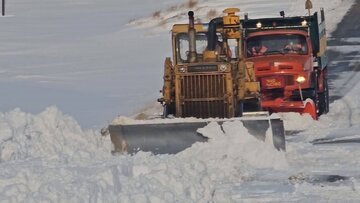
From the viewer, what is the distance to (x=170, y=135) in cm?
1265

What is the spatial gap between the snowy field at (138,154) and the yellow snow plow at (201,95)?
250 mm

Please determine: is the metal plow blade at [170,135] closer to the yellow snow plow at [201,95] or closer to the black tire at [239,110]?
the yellow snow plow at [201,95]

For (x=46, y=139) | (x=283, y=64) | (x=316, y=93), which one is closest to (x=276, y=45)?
(x=283, y=64)

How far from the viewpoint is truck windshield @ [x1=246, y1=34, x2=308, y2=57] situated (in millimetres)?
18328

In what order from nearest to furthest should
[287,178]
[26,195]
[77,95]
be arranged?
[26,195] < [287,178] < [77,95]

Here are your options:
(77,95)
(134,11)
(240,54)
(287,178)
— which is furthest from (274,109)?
(134,11)

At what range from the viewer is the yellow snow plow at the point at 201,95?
12664mm

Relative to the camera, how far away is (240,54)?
48.2 ft

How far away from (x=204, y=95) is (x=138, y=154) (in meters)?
2.44

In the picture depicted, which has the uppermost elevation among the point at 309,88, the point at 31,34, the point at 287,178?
the point at 31,34

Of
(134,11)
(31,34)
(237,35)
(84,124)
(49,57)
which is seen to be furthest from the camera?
(134,11)

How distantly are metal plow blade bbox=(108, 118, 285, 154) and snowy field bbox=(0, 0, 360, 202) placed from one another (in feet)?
0.50

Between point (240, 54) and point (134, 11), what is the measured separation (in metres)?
41.0

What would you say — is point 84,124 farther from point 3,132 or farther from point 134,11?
point 134,11
